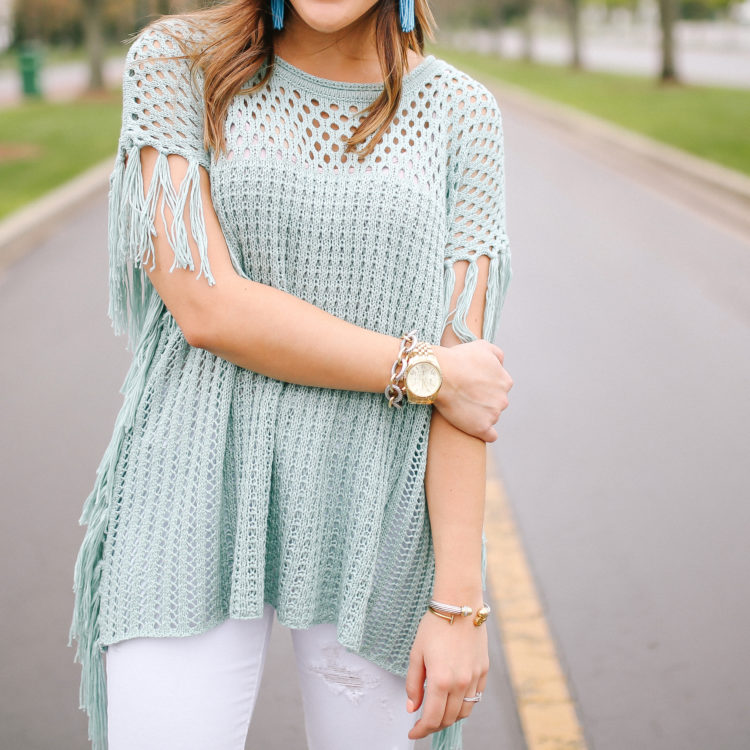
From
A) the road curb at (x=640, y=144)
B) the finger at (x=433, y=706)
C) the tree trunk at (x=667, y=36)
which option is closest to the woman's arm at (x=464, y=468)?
the finger at (x=433, y=706)

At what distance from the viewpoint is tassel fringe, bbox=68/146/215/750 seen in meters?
1.53

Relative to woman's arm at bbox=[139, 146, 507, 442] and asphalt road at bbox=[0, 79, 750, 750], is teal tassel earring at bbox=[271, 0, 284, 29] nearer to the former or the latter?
woman's arm at bbox=[139, 146, 507, 442]

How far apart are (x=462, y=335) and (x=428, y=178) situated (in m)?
0.26

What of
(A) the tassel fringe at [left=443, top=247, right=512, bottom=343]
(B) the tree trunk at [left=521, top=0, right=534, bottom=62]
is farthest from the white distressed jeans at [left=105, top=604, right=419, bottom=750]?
(B) the tree trunk at [left=521, top=0, right=534, bottom=62]

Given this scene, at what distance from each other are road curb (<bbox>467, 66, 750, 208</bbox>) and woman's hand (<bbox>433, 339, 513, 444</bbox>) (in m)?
10.4

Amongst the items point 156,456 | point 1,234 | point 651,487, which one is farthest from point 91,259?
point 156,456

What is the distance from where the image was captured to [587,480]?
15.1 feet

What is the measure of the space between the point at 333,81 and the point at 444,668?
3.15 feet

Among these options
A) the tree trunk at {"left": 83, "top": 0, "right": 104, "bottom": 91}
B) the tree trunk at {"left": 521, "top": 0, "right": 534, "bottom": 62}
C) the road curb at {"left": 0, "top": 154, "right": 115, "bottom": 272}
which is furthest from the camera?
the tree trunk at {"left": 521, "top": 0, "right": 534, "bottom": 62}

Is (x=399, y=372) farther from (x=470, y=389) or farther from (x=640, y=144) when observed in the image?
(x=640, y=144)

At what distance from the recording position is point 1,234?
9.23m

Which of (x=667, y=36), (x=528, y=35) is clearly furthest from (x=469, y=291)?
(x=528, y=35)

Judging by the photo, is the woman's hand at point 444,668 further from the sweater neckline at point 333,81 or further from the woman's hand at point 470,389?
the sweater neckline at point 333,81

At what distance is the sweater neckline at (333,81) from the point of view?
1634 millimetres
